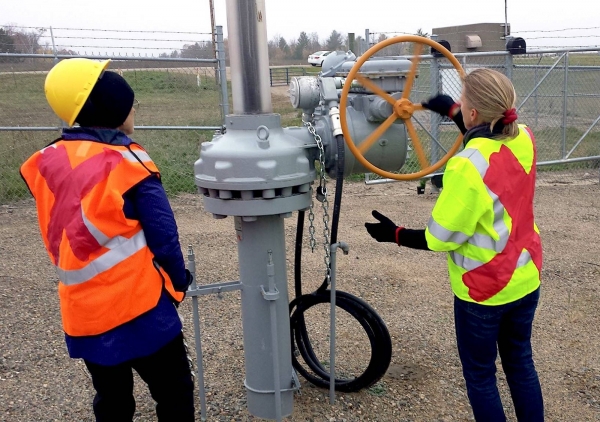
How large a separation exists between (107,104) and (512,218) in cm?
144

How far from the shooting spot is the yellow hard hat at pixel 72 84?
5.92 ft

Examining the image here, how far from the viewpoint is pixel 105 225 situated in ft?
5.96

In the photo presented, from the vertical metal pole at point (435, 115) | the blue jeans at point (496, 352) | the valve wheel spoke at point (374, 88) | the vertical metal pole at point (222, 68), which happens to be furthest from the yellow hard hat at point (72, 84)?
the vertical metal pole at point (435, 115)

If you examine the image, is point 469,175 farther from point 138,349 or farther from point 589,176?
point 589,176

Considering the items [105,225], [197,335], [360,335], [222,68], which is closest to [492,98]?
[105,225]

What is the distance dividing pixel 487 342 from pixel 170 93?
668cm

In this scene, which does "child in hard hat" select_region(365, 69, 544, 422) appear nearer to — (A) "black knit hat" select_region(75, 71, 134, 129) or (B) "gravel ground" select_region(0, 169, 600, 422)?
(B) "gravel ground" select_region(0, 169, 600, 422)

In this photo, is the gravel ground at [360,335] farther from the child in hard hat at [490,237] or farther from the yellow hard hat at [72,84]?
the yellow hard hat at [72,84]

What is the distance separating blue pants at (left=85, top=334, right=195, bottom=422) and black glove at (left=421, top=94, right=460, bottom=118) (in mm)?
1360

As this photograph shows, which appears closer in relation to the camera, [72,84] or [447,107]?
[72,84]

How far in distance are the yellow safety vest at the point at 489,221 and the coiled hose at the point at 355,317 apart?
0.55m

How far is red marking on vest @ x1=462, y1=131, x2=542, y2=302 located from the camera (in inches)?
79.6

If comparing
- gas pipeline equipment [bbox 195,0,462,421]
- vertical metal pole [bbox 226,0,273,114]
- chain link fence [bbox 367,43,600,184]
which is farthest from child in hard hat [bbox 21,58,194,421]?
chain link fence [bbox 367,43,600,184]

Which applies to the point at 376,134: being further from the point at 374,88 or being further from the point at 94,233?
the point at 94,233
